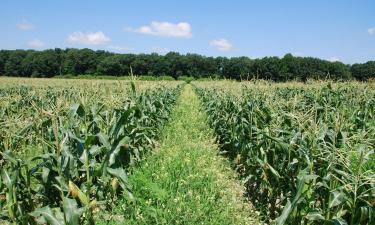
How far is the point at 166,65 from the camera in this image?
111 metres

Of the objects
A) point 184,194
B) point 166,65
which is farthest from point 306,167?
point 166,65

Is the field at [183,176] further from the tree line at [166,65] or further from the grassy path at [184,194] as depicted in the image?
the tree line at [166,65]

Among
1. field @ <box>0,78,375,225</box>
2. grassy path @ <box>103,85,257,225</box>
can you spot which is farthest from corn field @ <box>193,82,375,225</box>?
grassy path @ <box>103,85,257,225</box>

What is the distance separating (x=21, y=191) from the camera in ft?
14.5

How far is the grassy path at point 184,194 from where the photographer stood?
203 inches

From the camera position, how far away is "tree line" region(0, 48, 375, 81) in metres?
81.6

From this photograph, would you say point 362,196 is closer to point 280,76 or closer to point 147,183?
point 147,183

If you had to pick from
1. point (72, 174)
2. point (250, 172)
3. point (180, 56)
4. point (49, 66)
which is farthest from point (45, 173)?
point (180, 56)

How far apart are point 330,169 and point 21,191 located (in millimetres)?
3567

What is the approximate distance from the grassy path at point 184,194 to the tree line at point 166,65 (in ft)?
225

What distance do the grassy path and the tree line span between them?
225ft

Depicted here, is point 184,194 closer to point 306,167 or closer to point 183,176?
point 183,176

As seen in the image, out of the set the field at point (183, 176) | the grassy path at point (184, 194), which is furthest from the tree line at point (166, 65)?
the field at point (183, 176)

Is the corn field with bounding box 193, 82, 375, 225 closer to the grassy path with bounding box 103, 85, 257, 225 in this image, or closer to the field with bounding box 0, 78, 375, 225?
the field with bounding box 0, 78, 375, 225
